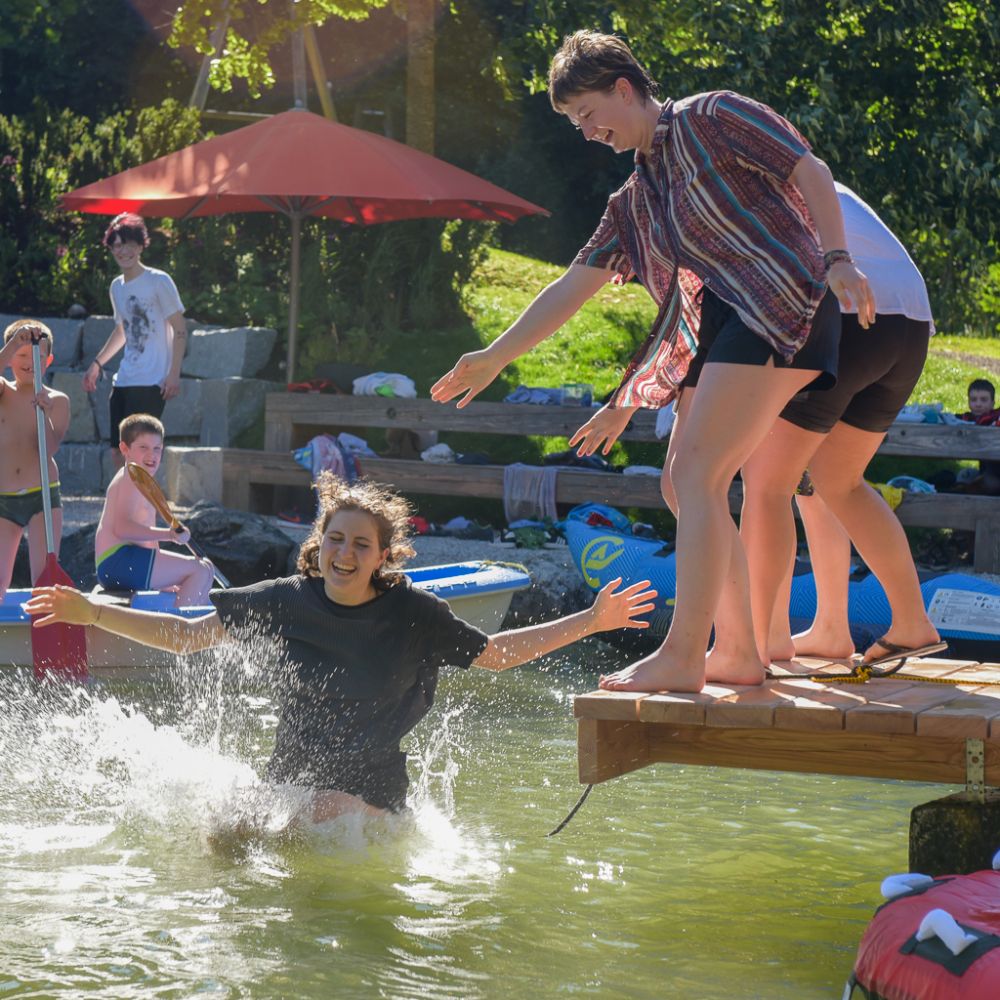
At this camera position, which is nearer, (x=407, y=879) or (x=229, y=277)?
(x=407, y=879)

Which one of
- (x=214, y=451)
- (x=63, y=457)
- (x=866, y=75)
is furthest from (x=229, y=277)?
(x=866, y=75)

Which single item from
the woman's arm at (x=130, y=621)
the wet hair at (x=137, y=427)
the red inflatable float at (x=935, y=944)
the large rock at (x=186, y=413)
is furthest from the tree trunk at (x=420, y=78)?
the red inflatable float at (x=935, y=944)

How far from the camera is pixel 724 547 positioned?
447 centimetres

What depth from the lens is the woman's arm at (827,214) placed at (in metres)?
4.30

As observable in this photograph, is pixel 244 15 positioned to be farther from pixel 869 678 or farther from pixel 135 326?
pixel 869 678

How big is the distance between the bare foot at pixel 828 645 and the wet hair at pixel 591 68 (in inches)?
76.8

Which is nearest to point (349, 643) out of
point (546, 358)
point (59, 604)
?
point (59, 604)

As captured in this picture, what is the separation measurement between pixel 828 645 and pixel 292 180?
9686mm

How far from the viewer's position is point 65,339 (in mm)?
17281

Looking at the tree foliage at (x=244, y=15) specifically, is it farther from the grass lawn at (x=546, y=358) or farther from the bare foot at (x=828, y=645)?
the bare foot at (x=828, y=645)

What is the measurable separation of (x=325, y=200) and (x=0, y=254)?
13.4 feet

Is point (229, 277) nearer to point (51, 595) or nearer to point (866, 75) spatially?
point (866, 75)

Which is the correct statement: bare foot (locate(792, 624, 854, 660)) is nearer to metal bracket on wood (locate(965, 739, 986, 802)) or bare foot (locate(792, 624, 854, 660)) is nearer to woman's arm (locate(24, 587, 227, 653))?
metal bracket on wood (locate(965, 739, 986, 802))

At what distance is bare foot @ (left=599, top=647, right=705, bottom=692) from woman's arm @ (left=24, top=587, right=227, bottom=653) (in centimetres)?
151
